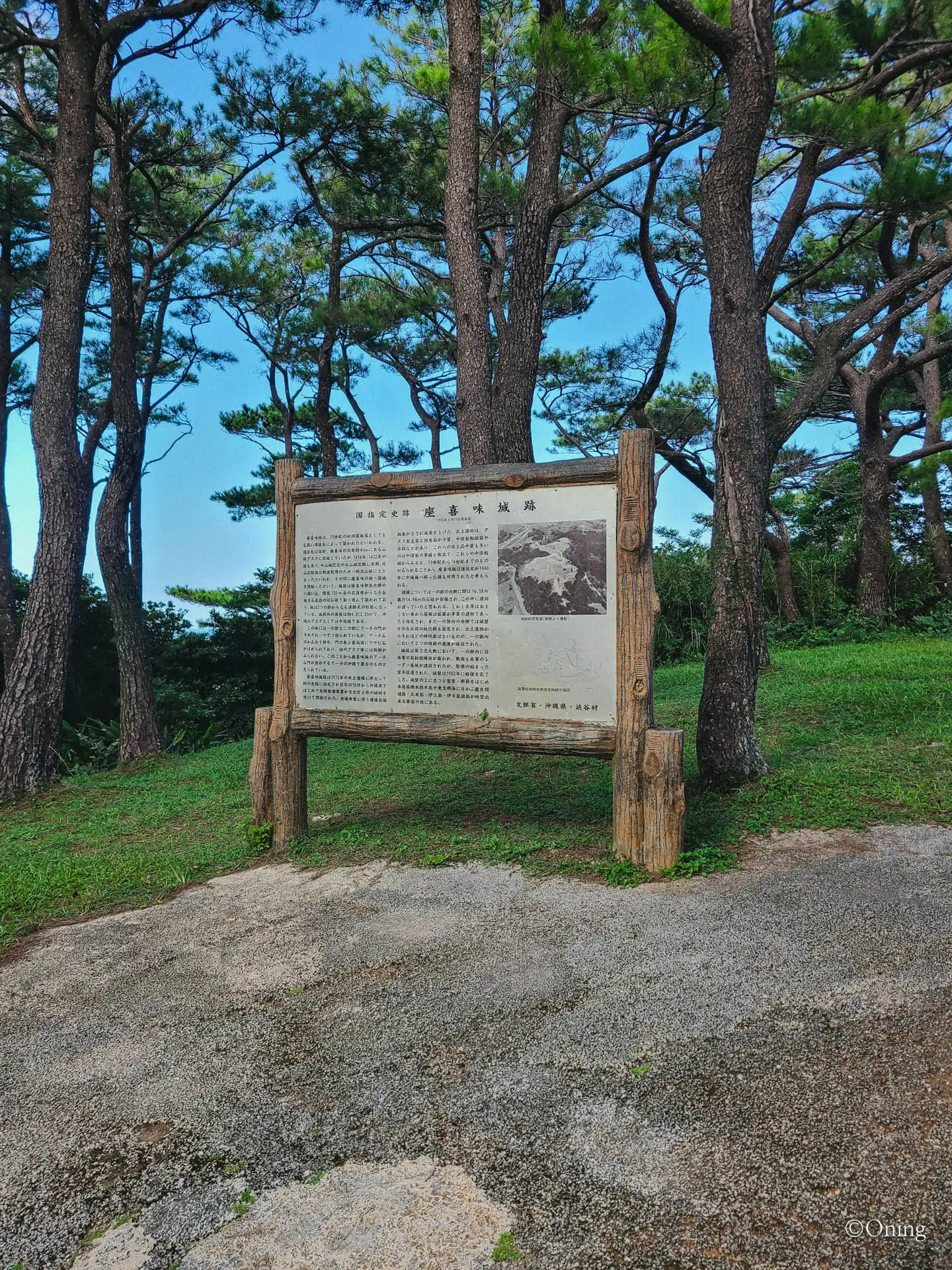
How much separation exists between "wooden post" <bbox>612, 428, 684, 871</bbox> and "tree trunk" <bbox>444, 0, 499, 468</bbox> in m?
2.90

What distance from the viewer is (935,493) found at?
43.9ft

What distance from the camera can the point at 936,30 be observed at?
22.8 feet

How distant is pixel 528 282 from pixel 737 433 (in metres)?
2.72

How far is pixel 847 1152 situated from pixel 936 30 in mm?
8798

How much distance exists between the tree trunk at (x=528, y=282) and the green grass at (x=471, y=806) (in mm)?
2641

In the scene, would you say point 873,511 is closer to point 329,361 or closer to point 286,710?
point 329,361

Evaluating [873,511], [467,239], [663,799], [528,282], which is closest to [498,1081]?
[663,799]

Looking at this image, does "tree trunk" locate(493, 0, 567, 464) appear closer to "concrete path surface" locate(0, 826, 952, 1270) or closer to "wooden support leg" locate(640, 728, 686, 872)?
"wooden support leg" locate(640, 728, 686, 872)

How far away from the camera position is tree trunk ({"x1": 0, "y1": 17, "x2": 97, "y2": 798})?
6.56 metres

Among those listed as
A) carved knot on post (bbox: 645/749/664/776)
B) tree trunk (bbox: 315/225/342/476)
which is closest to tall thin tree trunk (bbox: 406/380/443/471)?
tree trunk (bbox: 315/225/342/476)

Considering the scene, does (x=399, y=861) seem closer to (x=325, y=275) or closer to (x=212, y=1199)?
(x=212, y=1199)

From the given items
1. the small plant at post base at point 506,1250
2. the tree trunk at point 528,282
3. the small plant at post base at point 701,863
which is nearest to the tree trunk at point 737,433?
the small plant at post base at point 701,863

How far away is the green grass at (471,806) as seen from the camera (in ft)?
12.3

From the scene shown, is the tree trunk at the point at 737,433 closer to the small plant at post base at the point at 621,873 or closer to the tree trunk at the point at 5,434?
the small plant at post base at the point at 621,873
